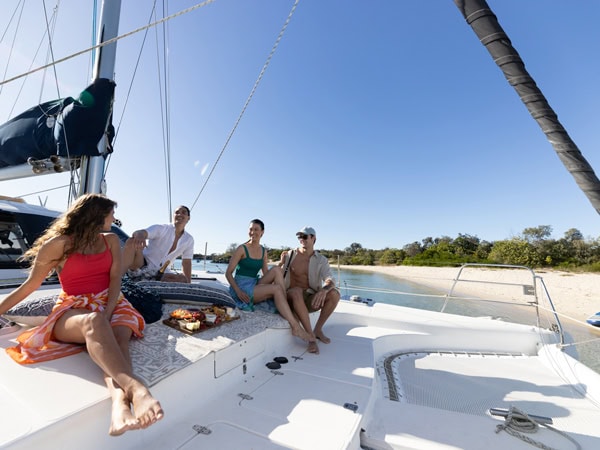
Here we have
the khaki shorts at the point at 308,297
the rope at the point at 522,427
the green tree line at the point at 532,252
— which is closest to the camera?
the rope at the point at 522,427

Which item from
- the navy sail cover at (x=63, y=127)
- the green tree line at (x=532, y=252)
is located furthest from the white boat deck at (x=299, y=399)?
the green tree line at (x=532, y=252)

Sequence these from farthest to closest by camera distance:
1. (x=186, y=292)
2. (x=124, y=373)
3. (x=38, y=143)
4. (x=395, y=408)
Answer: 1. (x=38, y=143)
2. (x=186, y=292)
3. (x=395, y=408)
4. (x=124, y=373)

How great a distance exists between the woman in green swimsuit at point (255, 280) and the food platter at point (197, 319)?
0.37m

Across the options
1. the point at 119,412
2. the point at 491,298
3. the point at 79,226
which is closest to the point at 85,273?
the point at 79,226

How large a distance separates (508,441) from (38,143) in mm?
4501

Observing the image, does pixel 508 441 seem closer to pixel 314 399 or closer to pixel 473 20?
pixel 314 399

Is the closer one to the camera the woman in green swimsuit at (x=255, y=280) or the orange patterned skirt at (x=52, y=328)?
the orange patterned skirt at (x=52, y=328)

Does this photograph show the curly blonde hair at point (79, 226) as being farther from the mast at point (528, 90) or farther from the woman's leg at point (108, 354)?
the mast at point (528, 90)

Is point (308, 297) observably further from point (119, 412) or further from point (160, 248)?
point (119, 412)

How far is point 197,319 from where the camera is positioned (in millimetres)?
1804

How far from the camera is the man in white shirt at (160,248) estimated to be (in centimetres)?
252

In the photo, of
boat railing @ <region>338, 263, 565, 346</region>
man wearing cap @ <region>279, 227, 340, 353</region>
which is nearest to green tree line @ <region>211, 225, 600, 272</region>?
boat railing @ <region>338, 263, 565, 346</region>

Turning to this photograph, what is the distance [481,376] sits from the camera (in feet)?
7.78

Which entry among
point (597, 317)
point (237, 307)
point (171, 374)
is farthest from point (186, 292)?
point (597, 317)
